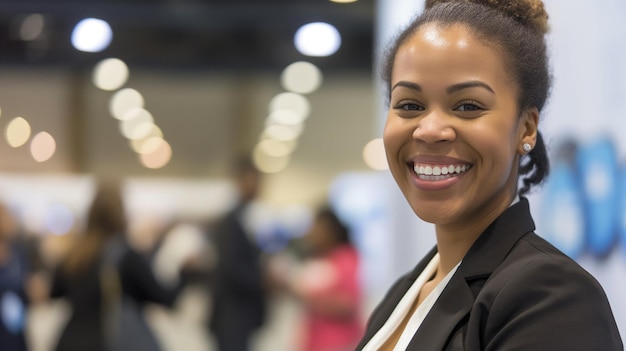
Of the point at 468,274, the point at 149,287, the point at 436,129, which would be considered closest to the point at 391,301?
the point at 468,274

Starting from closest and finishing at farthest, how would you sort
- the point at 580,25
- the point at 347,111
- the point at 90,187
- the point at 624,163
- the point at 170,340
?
the point at 624,163 < the point at 580,25 < the point at 170,340 < the point at 90,187 < the point at 347,111

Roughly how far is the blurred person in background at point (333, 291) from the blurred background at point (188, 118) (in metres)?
1.23

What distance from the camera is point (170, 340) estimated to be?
940 centimetres

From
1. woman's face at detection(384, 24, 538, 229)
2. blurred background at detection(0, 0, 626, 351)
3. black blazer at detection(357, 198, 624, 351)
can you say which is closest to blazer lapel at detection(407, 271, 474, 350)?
black blazer at detection(357, 198, 624, 351)

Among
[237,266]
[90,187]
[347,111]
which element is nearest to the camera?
[237,266]

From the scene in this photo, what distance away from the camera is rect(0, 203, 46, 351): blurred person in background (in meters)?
4.88

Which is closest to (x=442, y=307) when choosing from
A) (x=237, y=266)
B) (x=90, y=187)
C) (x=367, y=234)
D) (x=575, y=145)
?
(x=575, y=145)

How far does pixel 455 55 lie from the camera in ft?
5.30

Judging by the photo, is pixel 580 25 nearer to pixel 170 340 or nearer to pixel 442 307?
pixel 442 307

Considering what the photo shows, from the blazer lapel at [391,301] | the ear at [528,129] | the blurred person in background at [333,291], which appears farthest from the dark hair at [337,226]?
the ear at [528,129]

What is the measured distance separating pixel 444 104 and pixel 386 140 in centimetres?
14

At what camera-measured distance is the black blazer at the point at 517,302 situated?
55.0 inches

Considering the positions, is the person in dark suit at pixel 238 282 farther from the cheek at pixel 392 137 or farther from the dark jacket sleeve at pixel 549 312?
the dark jacket sleeve at pixel 549 312

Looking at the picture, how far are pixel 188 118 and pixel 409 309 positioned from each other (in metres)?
9.94
